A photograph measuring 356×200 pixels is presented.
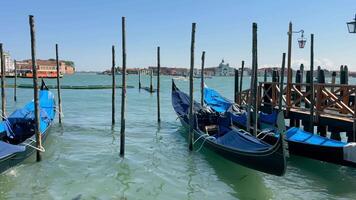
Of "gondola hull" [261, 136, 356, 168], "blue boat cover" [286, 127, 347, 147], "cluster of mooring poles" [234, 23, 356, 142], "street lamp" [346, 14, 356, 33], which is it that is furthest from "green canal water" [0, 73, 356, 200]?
"street lamp" [346, 14, 356, 33]

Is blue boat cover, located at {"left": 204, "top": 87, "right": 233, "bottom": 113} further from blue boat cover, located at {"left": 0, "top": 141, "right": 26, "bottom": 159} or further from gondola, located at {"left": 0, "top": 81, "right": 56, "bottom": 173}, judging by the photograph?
blue boat cover, located at {"left": 0, "top": 141, "right": 26, "bottom": 159}

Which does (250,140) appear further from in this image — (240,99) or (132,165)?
(240,99)

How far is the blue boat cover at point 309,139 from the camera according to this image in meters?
9.34

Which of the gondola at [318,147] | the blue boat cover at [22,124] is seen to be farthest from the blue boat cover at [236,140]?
the blue boat cover at [22,124]

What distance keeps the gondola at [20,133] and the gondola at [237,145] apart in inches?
170

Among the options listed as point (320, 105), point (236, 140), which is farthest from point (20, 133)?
point (320, 105)

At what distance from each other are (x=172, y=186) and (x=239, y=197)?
4.77 ft

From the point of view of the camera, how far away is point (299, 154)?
997 centimetres

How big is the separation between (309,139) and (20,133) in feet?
25.1

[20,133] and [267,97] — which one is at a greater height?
[267,97]

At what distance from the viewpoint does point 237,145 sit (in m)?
9.04

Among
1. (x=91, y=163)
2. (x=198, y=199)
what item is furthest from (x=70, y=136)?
(x=198, y=199)

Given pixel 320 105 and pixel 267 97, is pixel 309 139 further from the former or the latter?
pixel 267 97

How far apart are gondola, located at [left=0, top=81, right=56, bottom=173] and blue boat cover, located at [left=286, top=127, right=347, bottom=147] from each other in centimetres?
621
